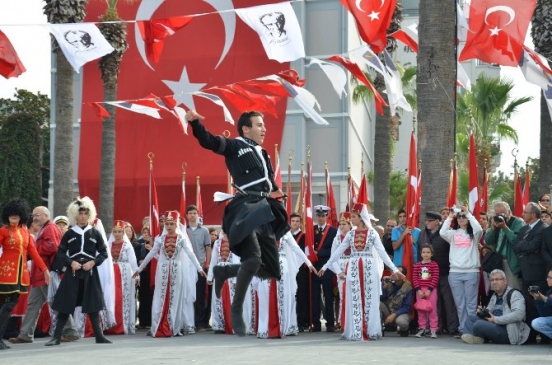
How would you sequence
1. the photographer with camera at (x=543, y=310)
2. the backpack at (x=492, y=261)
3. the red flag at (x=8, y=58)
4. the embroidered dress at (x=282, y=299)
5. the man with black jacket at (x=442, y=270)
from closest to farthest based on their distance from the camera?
the photographer with camera at (x=543, y=310)
the backpack at (x=492, y=261)
the man with black jacket at (x=442, y=270)
the embroidered dress at (x=282, y=299)
the red flag at (x=8, y=58)

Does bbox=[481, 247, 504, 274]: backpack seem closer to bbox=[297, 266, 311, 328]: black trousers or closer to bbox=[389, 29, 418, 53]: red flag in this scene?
bbox=[297, 266, 311, 328]: black trousers

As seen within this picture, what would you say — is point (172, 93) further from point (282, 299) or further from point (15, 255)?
point (15, 255)

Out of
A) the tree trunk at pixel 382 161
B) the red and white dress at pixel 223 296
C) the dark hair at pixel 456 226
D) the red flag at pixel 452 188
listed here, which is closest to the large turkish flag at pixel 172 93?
the tree trunk at pixel 382 161

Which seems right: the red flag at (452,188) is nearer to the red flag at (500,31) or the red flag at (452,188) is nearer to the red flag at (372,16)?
the red flag at (500,31)

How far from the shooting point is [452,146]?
17.4 metres

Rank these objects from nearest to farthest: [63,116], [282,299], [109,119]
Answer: [282,299]
[63,116]
[109,119]

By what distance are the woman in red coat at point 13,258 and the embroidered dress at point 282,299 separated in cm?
377

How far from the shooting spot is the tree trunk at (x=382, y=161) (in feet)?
79.0

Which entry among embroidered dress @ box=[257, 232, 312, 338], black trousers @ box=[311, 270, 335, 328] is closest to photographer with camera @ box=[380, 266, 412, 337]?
black trousers @ box=[311, 270, 335, 328]

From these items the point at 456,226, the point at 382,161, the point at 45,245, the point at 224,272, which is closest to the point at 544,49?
the point at 382,161

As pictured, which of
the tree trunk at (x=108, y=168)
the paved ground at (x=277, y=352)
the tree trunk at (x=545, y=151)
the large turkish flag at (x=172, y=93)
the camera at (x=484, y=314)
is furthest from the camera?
the large turkish flag at (x=172, y=93)

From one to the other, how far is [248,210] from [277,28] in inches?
348

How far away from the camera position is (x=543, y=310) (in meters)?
13.8

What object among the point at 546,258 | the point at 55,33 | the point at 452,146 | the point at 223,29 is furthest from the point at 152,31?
the point at 223,29
